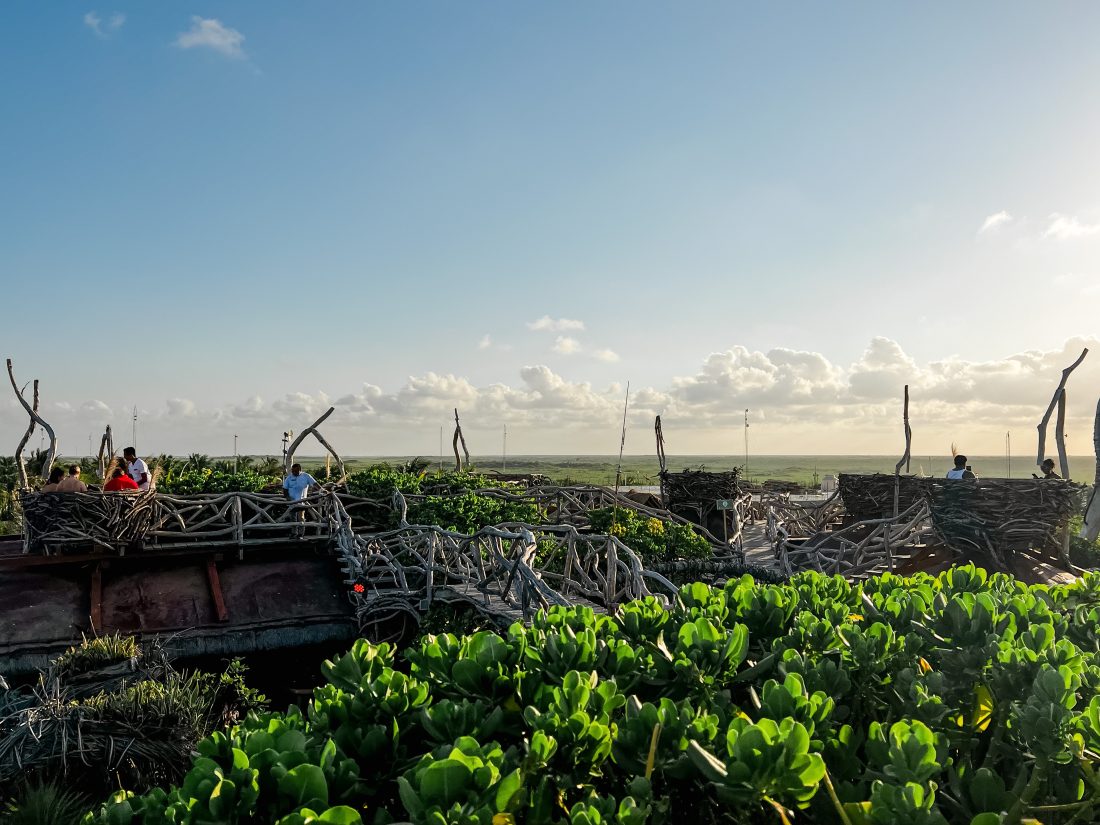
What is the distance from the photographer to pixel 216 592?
11.2 m

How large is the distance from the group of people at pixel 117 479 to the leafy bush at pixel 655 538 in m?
7.53

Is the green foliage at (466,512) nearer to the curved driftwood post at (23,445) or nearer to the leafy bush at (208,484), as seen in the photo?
the leafy bush at (208,484)

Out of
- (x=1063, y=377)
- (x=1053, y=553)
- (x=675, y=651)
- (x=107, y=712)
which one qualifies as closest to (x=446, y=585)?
(x=107, y=712)

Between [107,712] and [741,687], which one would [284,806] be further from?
[107,712]

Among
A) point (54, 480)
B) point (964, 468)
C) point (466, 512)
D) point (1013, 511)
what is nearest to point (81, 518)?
point (54, 480)

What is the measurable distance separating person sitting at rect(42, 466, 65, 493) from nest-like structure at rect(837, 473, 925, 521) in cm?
1269

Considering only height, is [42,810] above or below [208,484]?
below

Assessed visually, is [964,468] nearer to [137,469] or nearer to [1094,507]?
[1094,507]

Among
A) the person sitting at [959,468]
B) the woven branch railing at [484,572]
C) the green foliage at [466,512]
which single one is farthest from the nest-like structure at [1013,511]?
the green foliage at [466,512]

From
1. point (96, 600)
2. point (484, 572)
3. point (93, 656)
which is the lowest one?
point (93, 656)

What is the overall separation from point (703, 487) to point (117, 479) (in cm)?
1011

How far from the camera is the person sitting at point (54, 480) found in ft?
37.0

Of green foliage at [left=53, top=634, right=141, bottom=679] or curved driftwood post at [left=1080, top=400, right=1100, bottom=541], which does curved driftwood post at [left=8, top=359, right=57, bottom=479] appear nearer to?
green foliage at [left=53, top=634, right=141, bottom=679]

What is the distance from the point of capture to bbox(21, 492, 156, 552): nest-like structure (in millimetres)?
10938
